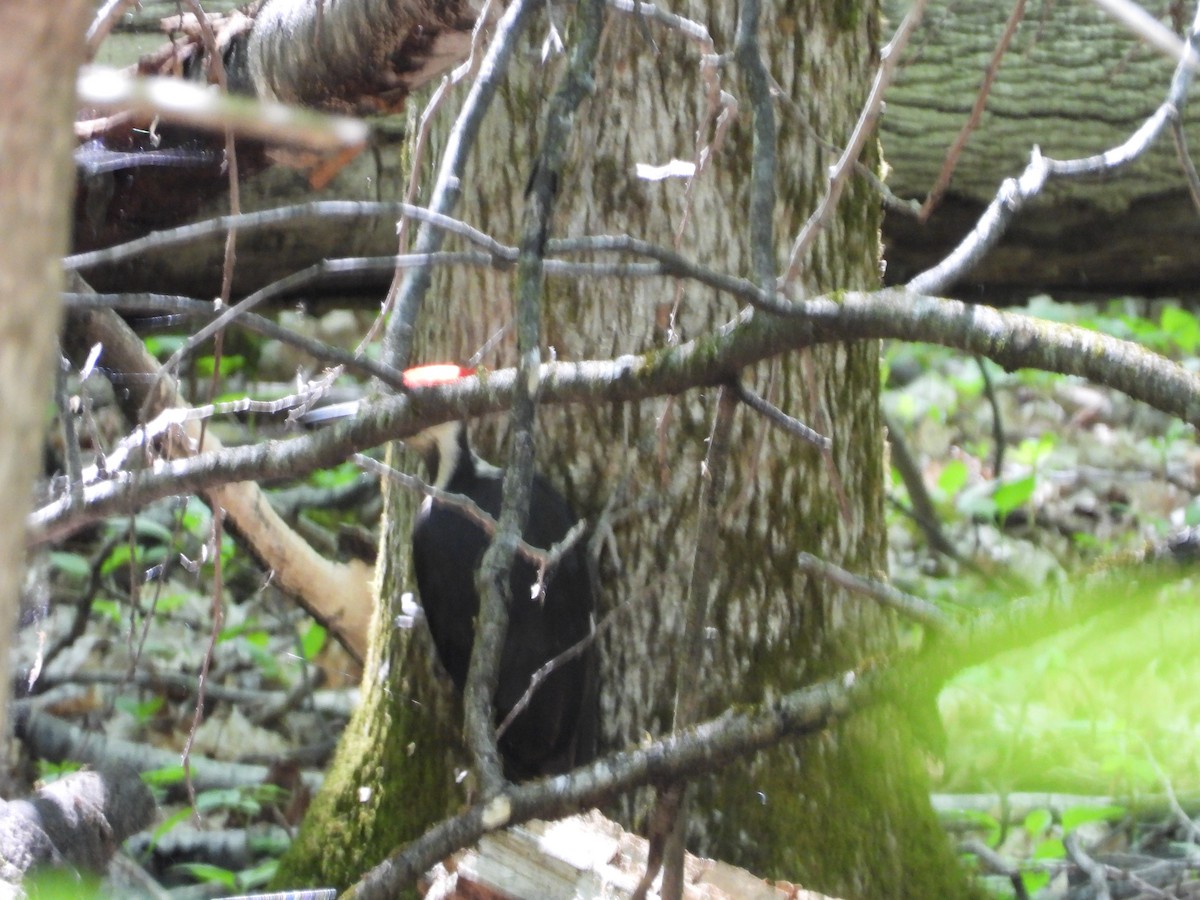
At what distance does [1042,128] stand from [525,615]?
7.25 feet

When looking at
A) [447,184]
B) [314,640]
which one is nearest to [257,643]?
[314,640]

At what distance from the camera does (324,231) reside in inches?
146

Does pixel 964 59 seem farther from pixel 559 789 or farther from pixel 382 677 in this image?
pixel 559 789

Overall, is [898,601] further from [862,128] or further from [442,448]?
[442,448]

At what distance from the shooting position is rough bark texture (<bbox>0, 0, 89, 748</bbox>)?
468 millimetres

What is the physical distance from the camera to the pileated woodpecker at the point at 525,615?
252 centimetres

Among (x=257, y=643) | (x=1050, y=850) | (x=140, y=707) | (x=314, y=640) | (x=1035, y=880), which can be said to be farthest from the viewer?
(x=257, y=643)

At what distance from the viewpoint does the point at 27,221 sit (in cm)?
48

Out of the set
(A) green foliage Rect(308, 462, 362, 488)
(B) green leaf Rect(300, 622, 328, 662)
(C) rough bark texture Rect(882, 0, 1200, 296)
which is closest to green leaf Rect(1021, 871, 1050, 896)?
(C) rough bark texture Rect(882, 0, 1200, 296)

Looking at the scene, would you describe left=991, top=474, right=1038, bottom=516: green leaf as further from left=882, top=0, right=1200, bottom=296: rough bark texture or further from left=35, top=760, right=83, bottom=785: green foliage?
left=35, top=760, right=83, bottom=785: green foliage

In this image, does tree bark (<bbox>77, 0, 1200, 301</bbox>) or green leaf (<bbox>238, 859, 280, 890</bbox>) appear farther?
tree bark (<bbox>77, 0, 1200, 301</bbox>)

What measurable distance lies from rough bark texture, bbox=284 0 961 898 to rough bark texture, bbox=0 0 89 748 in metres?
1.89

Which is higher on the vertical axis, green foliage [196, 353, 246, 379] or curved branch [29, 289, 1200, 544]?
curved branch [29, 289, 1200, 544]

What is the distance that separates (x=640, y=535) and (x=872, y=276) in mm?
672
